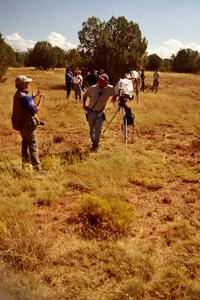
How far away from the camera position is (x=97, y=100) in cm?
875

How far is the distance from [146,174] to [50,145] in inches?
144

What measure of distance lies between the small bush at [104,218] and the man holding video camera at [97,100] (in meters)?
3.57

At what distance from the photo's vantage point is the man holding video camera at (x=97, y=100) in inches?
343

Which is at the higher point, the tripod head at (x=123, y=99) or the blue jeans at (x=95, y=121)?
the tripod head at (x=123, y=99)

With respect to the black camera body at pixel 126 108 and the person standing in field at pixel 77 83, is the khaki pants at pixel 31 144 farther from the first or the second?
the person standing in field at pixel 77 83

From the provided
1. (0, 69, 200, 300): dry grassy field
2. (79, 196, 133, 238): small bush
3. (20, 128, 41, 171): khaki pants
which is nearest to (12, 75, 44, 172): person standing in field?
(20, 128, 41, 171): khaki pants

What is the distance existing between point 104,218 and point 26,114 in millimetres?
2920

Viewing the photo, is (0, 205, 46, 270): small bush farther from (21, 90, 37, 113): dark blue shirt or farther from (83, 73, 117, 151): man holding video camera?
(83, 73, 117, 151): man holding video camera

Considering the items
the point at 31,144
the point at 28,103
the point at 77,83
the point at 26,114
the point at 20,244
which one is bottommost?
the point at 20,244

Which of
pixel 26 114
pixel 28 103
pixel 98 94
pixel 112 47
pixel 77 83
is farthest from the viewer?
pixel 112 47

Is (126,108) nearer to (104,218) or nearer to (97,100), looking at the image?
(97,100)

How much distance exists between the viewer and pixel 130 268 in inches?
166

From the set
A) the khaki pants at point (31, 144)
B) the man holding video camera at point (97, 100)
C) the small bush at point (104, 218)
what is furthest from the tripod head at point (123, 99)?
the small bush at point (104, 218)

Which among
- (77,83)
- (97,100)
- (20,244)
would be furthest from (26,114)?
(77,83)
